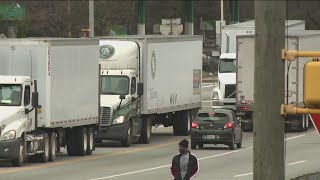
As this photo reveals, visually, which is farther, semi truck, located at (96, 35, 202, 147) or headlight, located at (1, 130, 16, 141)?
semi truck, located at (96, 35, 202, 147)

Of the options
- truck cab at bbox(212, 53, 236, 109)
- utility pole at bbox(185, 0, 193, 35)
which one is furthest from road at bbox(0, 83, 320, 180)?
utility pole at bbox(185, 0, 193, 35)

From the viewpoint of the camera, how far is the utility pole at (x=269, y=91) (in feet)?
23.5

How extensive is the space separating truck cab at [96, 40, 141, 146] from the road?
0.68 meters

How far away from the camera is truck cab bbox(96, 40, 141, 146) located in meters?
37.2

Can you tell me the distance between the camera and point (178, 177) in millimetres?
15031

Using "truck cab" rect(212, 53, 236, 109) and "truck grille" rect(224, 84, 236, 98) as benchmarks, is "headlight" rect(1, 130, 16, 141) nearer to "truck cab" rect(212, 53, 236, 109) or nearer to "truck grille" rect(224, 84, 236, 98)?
"truck cab" rect(212, 53, 236, 109)

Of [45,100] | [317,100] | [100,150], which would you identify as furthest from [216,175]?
[317,100]

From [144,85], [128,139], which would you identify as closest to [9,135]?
[128,139]

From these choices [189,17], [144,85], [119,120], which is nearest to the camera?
[119,120]

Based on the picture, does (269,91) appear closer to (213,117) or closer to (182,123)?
(213,117)

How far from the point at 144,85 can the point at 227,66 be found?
32.6 ft

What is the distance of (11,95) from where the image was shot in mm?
29344

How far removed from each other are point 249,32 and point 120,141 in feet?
45.8

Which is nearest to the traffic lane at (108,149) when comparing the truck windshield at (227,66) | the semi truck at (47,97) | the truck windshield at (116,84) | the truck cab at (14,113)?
the semi truck at (47,97)
